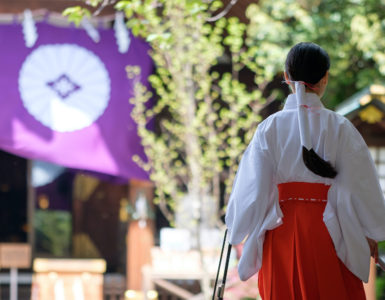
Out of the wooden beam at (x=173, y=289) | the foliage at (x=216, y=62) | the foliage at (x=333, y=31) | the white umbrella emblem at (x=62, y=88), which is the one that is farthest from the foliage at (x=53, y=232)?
the foliage at (x=333, y=31)

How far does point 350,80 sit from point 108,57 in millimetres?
3108

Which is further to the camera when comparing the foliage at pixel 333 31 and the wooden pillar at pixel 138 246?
the wooden pillar at pixel 138 246

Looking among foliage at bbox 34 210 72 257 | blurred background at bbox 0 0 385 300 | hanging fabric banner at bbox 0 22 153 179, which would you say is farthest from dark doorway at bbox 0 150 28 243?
hanging fabric banner at bbox 0 22 153 179

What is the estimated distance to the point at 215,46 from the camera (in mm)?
9680

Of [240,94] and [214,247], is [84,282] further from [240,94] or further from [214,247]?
[240,94]

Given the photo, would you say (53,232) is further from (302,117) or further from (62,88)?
(302,117)

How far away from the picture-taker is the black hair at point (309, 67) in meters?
3.90

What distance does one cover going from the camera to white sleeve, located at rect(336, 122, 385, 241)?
391cm

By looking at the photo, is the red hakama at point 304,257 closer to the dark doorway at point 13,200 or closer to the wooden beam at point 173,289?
the wooden beam at point 173,289

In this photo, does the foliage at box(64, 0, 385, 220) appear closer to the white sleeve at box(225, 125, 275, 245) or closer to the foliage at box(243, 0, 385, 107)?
the foliage at box(243, 0, 385, 107)

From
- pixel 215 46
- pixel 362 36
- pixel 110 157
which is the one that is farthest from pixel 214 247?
pixel 362 36

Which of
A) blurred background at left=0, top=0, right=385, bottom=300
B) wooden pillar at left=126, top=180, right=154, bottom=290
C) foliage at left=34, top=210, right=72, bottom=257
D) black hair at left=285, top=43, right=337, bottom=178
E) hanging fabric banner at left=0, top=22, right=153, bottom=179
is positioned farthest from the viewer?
foliage at left=34, top=210, right=72, bottom=257

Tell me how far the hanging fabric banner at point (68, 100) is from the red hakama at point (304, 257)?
6.20m

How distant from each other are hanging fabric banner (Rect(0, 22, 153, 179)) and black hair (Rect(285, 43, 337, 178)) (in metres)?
6.24
